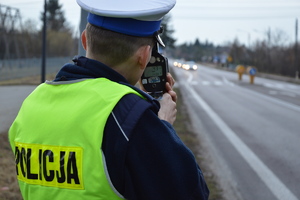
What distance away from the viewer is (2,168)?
6.48 meters

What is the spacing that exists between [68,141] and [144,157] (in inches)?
10.4

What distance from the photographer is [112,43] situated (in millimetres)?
1690

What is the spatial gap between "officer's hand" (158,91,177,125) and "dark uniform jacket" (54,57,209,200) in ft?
0.72

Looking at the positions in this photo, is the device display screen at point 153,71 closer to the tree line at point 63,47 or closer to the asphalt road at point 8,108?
the asphalt road at point 8,108

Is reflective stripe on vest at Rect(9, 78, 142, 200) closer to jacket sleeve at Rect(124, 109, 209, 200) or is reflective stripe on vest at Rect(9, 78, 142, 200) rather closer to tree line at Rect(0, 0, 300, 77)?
jacket sleeve at Rect(124, 109, 209, 200)

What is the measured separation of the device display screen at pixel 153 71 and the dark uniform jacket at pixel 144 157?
0.41m

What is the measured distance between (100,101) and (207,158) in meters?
7.27

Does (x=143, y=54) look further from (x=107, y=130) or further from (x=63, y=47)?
(x=63, y=47)

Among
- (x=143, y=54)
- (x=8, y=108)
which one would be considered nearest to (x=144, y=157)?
(x=143, y=54)

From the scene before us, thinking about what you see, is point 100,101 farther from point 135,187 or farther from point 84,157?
point 135,187

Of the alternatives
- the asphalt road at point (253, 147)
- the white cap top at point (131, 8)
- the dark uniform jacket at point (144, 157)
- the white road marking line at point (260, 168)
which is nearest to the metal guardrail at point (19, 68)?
the asphalt road at point (253, 147)

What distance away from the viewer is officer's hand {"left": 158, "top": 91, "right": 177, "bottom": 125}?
1.86 metres

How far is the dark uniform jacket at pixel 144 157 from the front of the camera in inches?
60.8

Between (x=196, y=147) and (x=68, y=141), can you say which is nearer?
(x=68, y=141)
